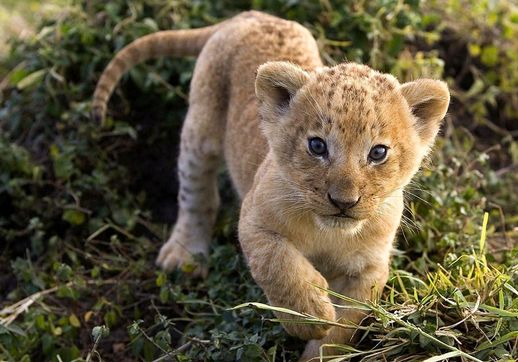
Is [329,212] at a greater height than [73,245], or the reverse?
[329,212]

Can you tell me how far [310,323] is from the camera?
3.94 meters

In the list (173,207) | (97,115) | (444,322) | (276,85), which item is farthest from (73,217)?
(444,322)

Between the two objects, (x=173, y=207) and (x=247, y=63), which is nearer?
(x=247, y=63)

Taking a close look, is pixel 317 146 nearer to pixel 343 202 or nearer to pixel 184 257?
pixel 343 202

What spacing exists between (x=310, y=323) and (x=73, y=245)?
2.61 meters

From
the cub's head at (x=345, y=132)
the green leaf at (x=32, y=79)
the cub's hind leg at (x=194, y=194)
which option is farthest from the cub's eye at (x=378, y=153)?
the green leaf at (x=32, y=79)

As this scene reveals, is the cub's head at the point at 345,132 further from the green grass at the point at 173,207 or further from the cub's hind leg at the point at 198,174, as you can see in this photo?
the cub's hind leg at the point at 198,174

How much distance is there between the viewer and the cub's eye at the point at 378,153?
392 cm

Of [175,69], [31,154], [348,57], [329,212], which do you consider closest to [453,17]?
[348,57]

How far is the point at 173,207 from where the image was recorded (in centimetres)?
657

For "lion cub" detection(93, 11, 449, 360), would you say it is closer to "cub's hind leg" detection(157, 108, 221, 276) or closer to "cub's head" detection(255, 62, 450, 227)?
"cub's head" detection(255, 62, 450, 227)

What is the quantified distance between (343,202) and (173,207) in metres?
2.98

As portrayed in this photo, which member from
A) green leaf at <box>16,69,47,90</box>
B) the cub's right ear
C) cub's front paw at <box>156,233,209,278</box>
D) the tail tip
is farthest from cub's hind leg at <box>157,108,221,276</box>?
green leaf at <box>16,69,47,90</box>

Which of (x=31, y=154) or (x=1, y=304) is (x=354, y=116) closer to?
(x=1, y=304)
